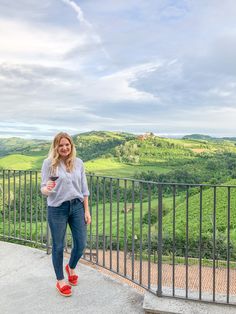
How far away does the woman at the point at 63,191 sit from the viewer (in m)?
3.23

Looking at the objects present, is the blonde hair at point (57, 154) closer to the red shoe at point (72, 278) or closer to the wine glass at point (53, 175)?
the wine glass at point (53, 175)

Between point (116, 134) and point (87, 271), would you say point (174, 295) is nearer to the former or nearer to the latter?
point (87, 271)

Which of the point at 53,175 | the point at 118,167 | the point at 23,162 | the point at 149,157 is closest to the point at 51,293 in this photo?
the point at 53,175

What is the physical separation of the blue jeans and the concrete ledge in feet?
2.71

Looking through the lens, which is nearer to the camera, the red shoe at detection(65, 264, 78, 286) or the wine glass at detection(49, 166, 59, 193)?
the wine glass at detection(49, 166, 59, 193)

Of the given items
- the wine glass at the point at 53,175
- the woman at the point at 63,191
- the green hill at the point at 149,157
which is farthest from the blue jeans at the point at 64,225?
the green hill at the point at 149,157

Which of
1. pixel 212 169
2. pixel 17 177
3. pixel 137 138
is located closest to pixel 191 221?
pixel 212 169

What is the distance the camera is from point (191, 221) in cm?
4831

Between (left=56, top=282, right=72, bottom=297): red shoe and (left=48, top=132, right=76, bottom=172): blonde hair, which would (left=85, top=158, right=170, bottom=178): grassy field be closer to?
(left=56, top=282, right=72, bottom=297): red shoe

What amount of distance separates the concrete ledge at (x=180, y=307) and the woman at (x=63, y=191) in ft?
2.72

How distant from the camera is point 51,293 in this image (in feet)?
11.7

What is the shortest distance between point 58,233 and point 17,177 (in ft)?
7.01

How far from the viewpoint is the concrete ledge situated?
309cm

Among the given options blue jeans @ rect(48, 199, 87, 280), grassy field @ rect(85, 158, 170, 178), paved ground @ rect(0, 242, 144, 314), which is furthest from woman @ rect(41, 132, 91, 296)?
grassy field @ rect(85, 158, 170, 178)
